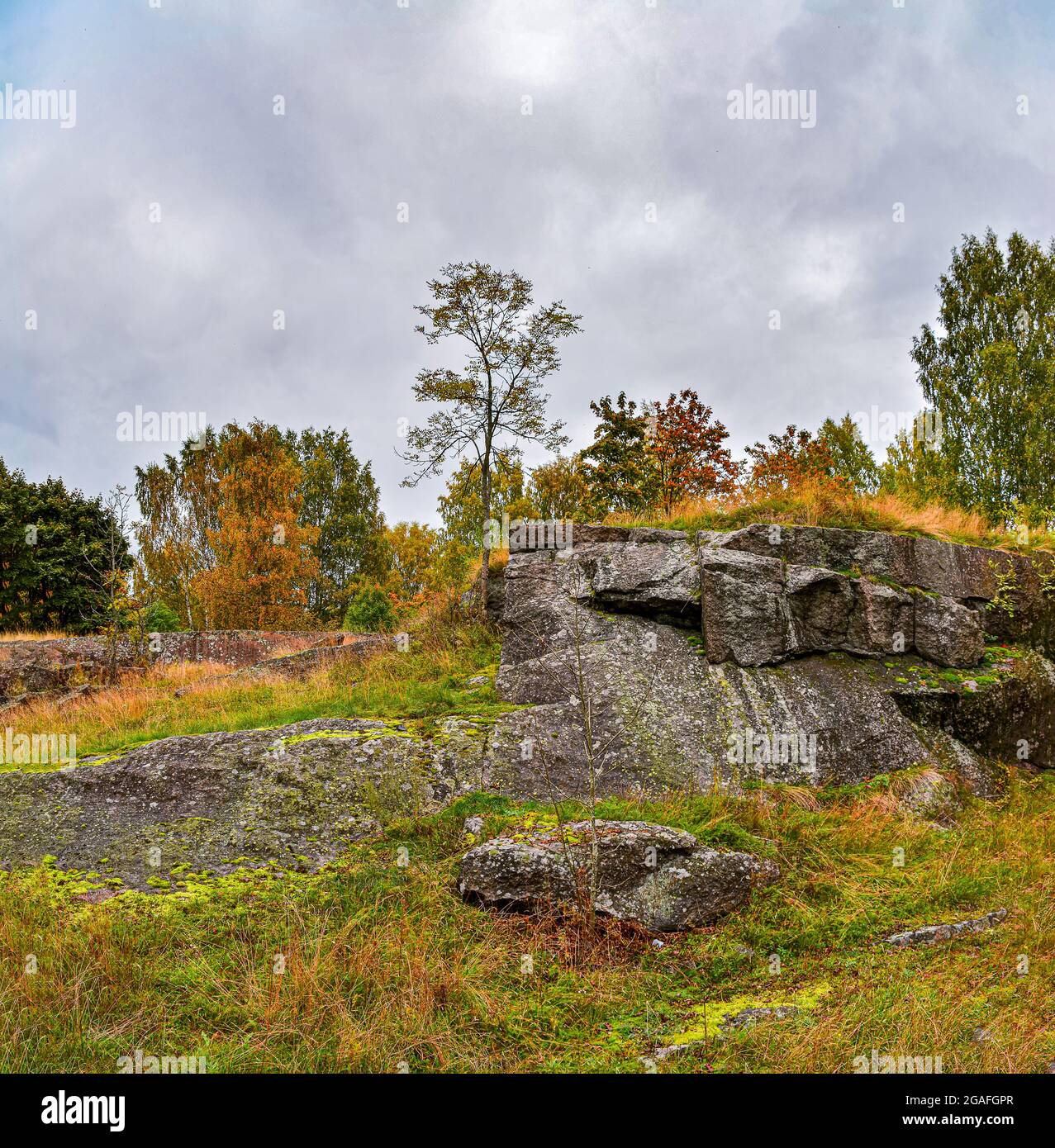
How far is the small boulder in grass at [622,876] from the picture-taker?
5.62m

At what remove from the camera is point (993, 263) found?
27359mm

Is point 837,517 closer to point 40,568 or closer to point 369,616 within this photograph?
point 369,616

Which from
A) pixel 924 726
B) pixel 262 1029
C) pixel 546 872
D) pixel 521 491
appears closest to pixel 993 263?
pixel 521 491

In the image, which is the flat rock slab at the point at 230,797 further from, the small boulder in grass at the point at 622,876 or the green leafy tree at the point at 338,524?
the green leafy tree at the point at 338,524

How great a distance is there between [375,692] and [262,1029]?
21.7 ft

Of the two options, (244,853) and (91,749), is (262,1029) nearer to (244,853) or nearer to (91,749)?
(244,853)

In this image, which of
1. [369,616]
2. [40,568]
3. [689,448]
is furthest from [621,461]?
[40,568]

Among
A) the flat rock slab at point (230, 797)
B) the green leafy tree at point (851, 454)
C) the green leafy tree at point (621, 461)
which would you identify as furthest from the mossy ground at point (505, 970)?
the green leafy tree at point (851, 454)

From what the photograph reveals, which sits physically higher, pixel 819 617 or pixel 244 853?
pixel 819 617

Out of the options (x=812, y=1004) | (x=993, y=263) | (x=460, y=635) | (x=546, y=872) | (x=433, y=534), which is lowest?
(x=812, y=1004)

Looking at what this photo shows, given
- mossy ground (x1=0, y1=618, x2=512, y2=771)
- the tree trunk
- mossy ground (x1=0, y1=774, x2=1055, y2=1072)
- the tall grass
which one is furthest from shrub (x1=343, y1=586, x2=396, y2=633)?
mossy ground (x1=0, y1=774, x2=1055, y2=1072)

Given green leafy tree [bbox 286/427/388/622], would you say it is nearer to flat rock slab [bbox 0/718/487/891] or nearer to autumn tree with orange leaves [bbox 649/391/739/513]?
autumn tree with orange leaves [bbox 649/391/739/513]

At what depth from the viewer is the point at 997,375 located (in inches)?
981

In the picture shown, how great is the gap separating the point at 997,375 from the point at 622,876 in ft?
86.8
